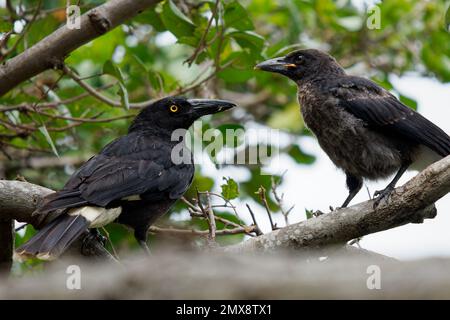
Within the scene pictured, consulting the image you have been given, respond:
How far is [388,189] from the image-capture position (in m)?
4.95

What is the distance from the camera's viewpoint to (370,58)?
893cm

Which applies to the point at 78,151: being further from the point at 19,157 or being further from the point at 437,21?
the point at 437,21

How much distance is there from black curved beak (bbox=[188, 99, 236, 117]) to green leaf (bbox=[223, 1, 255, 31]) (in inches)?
23.0

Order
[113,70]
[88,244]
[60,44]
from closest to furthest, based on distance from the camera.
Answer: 1. [88,244]
2. [60,44]
3. [113,70]

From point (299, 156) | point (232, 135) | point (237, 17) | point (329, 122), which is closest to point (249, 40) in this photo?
point (237, 17)

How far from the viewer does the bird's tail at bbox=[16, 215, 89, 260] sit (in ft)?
13.6

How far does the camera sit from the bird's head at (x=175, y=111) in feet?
19.2

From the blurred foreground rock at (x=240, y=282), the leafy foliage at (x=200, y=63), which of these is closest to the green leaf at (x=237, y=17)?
the leafy foliage at (x=200, y=63)

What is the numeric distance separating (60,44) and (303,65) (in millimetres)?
2447

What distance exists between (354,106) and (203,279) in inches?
161

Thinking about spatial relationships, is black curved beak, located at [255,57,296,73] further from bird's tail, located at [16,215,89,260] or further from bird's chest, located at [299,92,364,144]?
bird's tail, located at [16,215,89,260]

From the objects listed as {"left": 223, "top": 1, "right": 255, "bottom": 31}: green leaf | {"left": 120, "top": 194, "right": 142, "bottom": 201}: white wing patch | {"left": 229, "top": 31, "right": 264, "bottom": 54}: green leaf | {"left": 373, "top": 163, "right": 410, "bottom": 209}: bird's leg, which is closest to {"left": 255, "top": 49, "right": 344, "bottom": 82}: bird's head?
{"left": 229, "top": 31, "right": 264, "bottom": 54}: green leaf

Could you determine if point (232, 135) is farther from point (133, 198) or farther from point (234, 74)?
point (133, 198)
